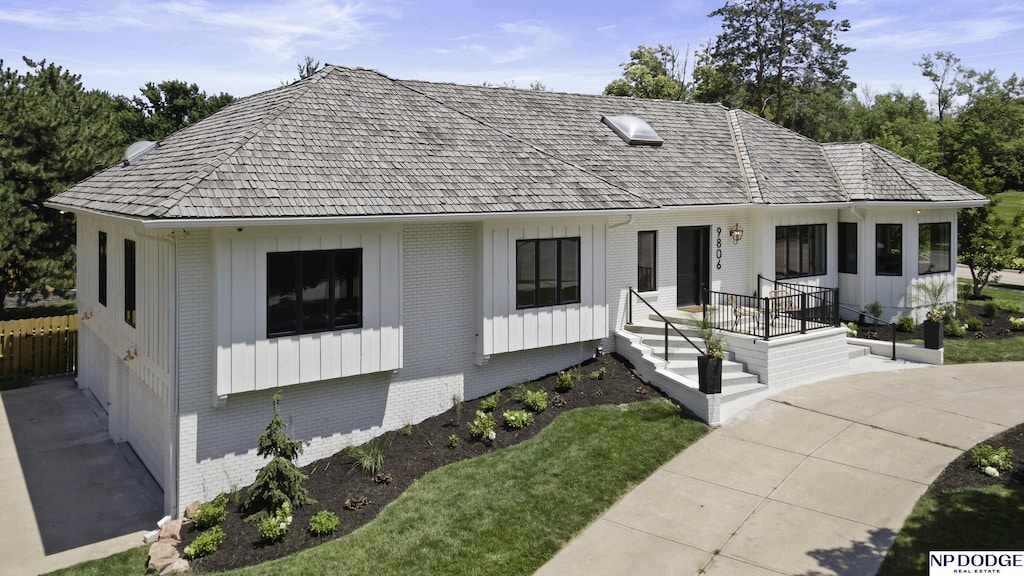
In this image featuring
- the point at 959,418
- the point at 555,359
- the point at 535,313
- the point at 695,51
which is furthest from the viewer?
the point at 695,51

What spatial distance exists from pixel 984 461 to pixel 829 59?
137 ft

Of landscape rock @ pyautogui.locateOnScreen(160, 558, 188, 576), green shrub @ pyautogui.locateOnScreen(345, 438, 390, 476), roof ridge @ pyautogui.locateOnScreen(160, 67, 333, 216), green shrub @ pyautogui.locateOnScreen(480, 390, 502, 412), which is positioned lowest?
landscape rock @ pyautogui.locateOnScreen(160, 558, 188, 576)

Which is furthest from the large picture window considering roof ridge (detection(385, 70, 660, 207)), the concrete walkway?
the concrete walkway

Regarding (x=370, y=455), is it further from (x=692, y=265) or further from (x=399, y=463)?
(x=692, y=265)

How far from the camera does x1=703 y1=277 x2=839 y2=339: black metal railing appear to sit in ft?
49.5

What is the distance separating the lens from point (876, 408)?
13.2 m

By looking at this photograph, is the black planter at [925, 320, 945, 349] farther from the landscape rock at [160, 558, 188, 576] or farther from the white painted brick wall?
the landscape rock at [160, 558, 188, 576]

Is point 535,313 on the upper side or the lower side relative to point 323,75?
lower

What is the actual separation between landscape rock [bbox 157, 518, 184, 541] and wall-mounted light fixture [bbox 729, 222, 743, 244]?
14.1m

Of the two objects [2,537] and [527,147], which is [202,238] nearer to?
[2,537]

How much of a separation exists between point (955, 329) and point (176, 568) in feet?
62.0

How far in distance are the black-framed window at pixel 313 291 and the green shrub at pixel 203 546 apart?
299 cm

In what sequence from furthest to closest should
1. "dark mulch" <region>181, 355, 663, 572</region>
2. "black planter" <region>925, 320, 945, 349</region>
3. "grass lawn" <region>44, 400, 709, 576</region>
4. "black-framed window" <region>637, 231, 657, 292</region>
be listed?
"black-framed window" <region>637, 231, 657, 292</region>, "black planter" <region>925, 320, 945, 349</region>, "dark mulch" <region>181, 355, 663, 572</region>, "grass lawn" <region>44, 400, 709, 576</region>

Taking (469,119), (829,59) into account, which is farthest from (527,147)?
(829,59)
